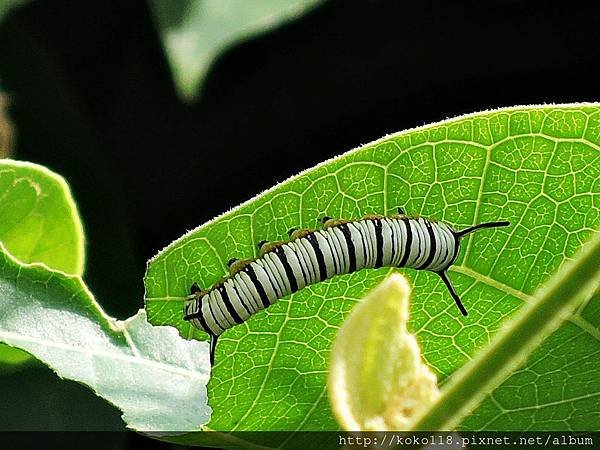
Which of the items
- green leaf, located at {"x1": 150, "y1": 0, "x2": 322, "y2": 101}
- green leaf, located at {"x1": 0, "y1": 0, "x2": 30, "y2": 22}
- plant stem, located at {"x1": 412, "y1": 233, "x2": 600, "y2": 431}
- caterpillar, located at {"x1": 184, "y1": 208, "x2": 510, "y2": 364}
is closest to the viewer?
plant stem, located at {"x1": 412, "y1": 233, "x2": 600, "y2": 431}

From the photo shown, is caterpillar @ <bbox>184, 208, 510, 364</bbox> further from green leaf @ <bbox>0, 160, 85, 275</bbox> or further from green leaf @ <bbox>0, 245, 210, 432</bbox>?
green leaf @ <bbox>0, 160, 85, 275</bbox>

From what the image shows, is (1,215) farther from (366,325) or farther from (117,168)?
(117,168)

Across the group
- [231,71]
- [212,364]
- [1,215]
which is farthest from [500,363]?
[231,71]

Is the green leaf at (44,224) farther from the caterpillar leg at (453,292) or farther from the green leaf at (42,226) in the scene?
the caterpillar leg at (453,292)

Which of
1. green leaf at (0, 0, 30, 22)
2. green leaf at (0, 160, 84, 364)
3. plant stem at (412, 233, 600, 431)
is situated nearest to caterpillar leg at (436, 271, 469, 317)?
green leaf at (0, 160, 84, 364)

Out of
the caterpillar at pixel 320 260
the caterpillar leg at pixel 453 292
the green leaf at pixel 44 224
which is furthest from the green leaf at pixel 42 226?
the caterpillar leg at pixel 453 292

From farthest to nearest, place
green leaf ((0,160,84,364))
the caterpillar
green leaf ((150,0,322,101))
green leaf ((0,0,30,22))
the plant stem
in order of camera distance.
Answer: green leaf ((0,0,30,22)) → green leaf ((150,0,322,101)) → green leaf ((0,160,84,364)) → the caterpillar → the plant stem

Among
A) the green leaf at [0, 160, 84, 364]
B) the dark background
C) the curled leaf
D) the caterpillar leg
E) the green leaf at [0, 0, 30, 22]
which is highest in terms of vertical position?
the green leaf at [0, 0, 30, 22]
